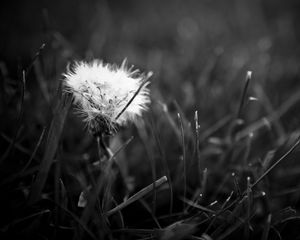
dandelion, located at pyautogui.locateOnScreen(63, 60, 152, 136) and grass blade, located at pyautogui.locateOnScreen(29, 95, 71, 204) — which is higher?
dandelion, located at pyautogui.locateOnScreen(63, 60, 152, 136)

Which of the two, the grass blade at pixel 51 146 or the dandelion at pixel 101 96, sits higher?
the dandelion at pixel 101 96

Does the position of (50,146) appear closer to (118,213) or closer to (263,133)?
(118,213)

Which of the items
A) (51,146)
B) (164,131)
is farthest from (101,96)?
(164,131)

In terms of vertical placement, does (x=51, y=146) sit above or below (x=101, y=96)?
below

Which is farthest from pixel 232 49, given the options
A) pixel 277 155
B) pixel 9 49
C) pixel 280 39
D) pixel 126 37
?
pixel 9 49

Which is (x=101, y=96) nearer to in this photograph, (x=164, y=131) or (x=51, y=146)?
(x=51, y=146)

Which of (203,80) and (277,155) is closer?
(277,155)

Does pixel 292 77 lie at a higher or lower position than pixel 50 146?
higher

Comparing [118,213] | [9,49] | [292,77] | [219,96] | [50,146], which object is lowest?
[118,213]
